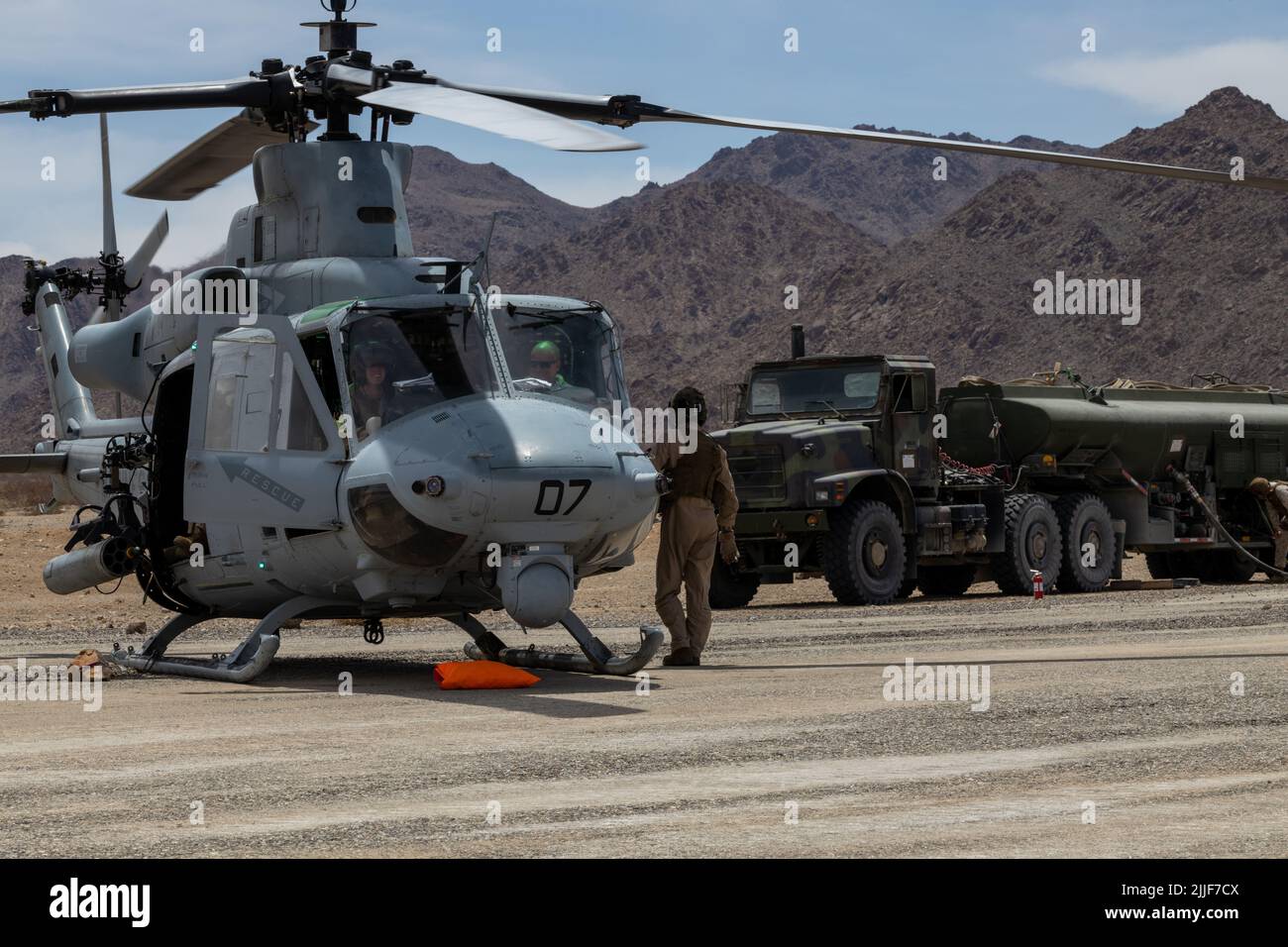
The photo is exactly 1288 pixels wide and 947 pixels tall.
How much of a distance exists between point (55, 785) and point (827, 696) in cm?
479

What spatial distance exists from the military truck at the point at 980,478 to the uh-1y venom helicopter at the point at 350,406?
910 cm

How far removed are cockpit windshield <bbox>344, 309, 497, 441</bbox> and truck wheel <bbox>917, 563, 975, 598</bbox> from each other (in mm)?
14590

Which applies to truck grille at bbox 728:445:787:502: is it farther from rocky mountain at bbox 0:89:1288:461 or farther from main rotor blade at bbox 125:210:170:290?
rocky mountain at bbox 0:89:1288:461

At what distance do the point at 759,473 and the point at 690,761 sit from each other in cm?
1377

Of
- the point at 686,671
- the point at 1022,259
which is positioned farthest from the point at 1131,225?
the point at 686,671

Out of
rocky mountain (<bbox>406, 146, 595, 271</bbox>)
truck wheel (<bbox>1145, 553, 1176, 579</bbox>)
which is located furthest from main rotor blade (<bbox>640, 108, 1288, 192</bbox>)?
rocky mountain (<bbox>406, 146, 595, 271</bbox>)

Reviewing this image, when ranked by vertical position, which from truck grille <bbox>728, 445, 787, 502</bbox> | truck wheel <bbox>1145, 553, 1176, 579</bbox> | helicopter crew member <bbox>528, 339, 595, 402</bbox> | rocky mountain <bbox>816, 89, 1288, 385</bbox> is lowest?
truck wheel <bbox>1145, 553, 1176, 579</bbox>

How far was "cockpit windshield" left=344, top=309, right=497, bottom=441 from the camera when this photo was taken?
445 inches

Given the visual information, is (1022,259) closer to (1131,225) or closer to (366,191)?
(1131,225)

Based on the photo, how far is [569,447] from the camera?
36.2ft

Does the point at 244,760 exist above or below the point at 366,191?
below

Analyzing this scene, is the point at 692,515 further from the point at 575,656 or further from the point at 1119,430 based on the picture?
the point at 1119,430

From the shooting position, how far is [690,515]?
13.0 meters
